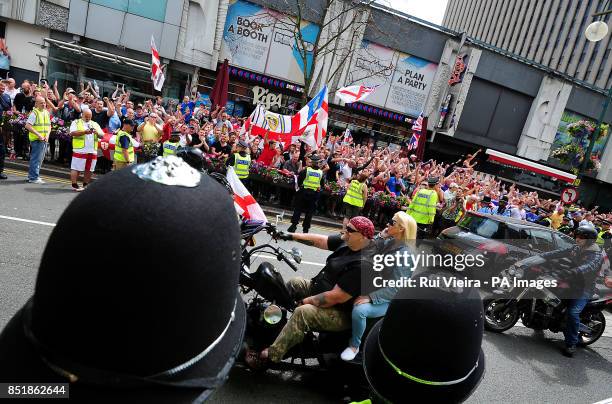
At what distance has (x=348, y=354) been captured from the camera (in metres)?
3.31

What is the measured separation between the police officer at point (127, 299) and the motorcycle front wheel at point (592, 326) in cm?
724

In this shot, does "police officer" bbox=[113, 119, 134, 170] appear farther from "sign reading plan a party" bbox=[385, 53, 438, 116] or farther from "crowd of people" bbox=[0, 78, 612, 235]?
"sign reading plan a party" bbox=[385, 53, 438, 116]

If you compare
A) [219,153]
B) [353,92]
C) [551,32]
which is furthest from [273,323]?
[551,32]

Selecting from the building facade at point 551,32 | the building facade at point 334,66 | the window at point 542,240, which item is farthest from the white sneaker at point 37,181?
the building facade at point 551,32

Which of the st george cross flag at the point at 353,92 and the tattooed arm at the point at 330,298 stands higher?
the st george cross flag at the point at 353,92

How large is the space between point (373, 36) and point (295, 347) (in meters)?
20.5

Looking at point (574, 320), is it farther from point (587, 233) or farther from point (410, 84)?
point (410, 84)

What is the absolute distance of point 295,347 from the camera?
3.47 m

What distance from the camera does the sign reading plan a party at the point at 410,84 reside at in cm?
2198

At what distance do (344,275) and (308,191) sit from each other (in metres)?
5.86

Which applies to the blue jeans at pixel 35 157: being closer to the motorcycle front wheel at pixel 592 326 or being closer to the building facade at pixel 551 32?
the motorcycle front wheel at pixel 592 326

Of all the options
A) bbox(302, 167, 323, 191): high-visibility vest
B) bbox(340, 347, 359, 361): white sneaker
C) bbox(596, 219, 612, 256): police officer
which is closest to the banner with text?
bbox(596, 219, 612, 256): police officer

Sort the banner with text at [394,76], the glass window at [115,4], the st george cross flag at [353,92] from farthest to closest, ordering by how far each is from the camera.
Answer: the banner with text at [394,76]
the glass window at [115,4]
the st george cross flag at [353,92]

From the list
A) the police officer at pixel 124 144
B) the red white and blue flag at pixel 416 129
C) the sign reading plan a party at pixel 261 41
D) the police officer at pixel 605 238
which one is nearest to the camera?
the police officer at pixel 124 144
